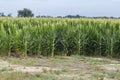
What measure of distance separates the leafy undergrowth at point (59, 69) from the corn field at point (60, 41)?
0.72 m

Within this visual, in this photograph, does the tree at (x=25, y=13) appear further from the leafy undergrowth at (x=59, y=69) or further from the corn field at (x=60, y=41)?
the leafy undergrowth at (x=59, y=69)

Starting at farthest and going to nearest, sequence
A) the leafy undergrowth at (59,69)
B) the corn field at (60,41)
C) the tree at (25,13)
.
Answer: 1. the tree at (25,13)
2. the corn field at (60,41)
3. the leafy undergrowth at (59,69)

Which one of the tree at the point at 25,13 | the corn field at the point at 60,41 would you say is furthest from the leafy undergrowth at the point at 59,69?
the tree at the point at 25,13

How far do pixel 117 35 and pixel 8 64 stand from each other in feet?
13.6

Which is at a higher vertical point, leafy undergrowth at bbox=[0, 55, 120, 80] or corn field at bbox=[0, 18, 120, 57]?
corn field at bbox=[0, 18, 120, 57]

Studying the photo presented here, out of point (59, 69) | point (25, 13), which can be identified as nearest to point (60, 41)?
point (59, 69)

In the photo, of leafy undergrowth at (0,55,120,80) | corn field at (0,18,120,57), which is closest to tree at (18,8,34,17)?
corn field at (0,18,120,57)

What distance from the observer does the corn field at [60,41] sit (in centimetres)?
1150

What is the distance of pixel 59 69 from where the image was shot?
339 inches

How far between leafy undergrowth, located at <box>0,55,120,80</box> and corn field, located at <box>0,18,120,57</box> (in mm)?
724

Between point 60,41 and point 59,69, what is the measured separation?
3.37m

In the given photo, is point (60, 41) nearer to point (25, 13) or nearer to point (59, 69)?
point (59, 69)

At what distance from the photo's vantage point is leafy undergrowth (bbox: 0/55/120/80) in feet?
24.8

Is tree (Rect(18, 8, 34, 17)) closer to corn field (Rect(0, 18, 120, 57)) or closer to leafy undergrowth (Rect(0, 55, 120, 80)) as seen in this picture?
corn field (Rect(0, 18, 120, 57))
